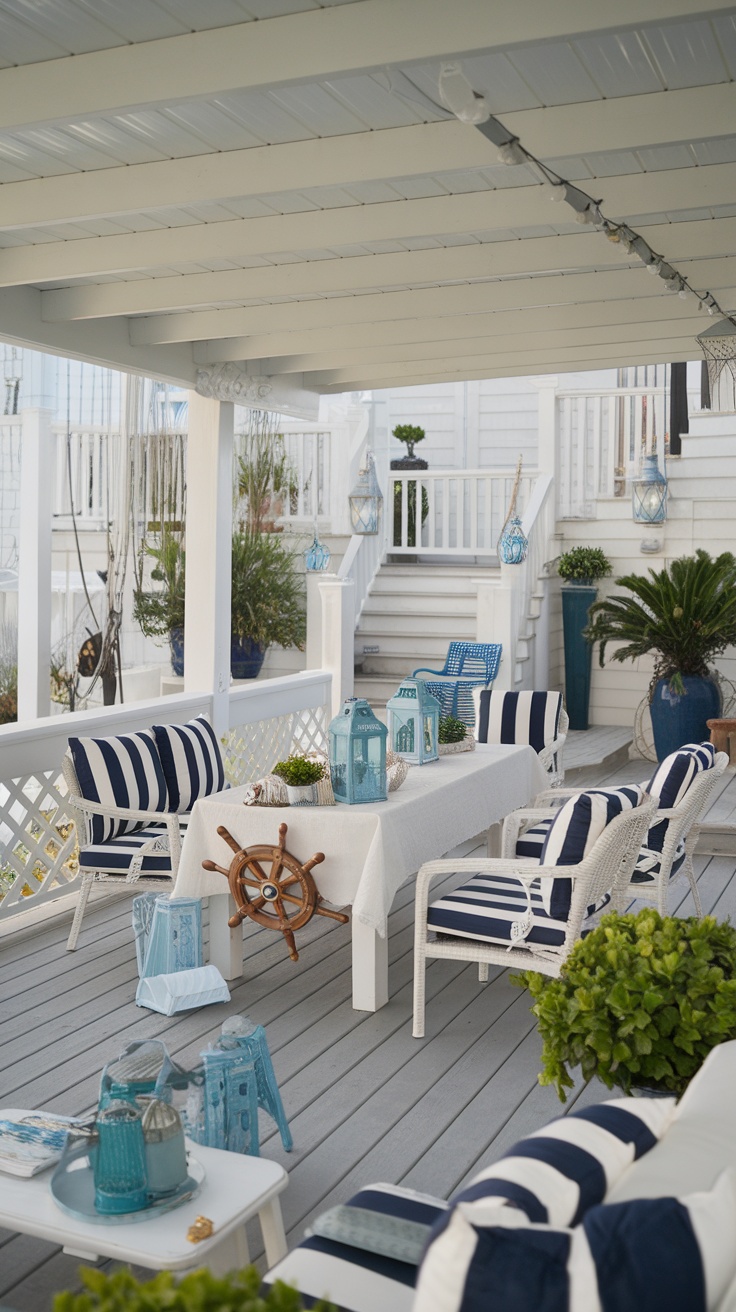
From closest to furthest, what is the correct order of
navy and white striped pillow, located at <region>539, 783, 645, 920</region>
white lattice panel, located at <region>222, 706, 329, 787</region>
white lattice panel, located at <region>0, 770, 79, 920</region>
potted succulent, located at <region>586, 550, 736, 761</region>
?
navy and white striped pillow, located at <region>539, 783, 645, 920</region>
white lattice panel, located at <region>0, 770, 79, 920</region>
white lattice panel, located at <region>222, 706, 329, 787</region>
potted succulent, located at <region>586, 550, 736, 761</region>

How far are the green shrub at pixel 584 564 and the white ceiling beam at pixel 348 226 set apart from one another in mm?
6801

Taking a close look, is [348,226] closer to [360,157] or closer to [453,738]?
[360,157]

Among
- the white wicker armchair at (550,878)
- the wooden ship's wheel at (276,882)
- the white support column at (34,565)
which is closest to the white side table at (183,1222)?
the white wicker armchair at (550,878)

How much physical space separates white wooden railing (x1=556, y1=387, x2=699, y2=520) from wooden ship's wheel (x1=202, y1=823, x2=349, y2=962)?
297 inches

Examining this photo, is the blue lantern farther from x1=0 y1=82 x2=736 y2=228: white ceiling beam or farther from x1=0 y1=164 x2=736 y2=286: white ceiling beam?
x1=0 y1=82 x2=736 y2=228: white ceiling beam

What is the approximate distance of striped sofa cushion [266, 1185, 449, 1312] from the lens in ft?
6.37

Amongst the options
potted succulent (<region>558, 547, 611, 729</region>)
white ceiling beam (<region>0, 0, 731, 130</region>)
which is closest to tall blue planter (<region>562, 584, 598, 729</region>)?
potted succulent (<region>558, 547, 611, 729</region>)

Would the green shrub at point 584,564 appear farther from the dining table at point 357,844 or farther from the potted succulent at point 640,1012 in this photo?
the potted succulent at point 640,1012

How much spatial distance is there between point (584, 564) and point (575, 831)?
24.4 ft

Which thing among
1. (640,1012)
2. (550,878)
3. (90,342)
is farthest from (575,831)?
(90,342)

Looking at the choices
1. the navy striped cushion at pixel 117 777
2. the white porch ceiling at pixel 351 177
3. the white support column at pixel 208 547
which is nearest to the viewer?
the white porch ceiling at pixel 351 177

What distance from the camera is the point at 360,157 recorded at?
3830 mm

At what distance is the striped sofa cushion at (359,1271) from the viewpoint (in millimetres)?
1942

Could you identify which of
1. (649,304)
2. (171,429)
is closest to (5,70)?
(649,304)
